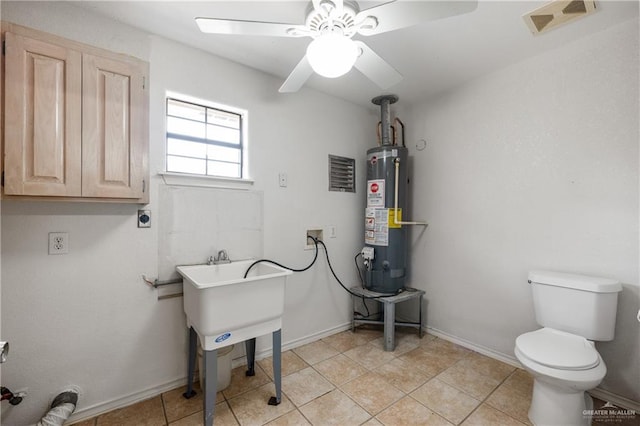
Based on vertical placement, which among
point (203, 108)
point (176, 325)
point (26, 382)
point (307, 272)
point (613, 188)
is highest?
point (203, 108)

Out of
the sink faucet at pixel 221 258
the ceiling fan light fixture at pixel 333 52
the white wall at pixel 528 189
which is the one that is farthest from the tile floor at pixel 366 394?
the ceiling fan light fixture at pixel 333 52

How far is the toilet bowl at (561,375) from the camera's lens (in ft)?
4.55

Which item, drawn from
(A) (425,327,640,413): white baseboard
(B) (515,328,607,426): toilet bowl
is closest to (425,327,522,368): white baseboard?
(A) (425,327,640,413): white baseboard

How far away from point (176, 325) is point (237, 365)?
61cm

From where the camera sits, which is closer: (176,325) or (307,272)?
(176,325)

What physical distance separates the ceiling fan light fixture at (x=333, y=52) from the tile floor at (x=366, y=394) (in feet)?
6.20

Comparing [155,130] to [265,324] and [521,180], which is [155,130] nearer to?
[265,324]

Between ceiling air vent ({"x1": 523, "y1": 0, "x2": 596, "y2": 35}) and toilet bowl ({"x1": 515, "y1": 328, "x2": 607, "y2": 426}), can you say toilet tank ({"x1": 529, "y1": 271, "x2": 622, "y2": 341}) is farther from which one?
ceiling air vent ({"x1": 523, "y1": 0, "x2": 596, "y2": 35})

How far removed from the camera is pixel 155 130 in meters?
1.80

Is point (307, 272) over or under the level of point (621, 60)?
under

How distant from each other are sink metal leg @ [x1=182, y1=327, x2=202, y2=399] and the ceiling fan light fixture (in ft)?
5.89

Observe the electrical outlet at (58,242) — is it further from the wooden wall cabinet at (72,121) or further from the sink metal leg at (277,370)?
the sink metal leg at (277,370)

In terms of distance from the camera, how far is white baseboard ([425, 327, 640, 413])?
5.55 ft

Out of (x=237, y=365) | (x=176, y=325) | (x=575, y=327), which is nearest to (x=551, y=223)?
(x=575, y=327)
